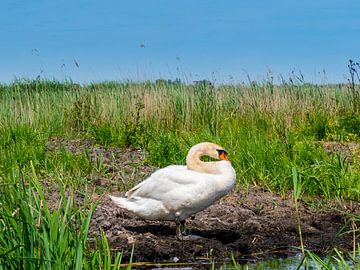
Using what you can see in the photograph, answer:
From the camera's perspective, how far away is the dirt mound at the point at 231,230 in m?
7.45

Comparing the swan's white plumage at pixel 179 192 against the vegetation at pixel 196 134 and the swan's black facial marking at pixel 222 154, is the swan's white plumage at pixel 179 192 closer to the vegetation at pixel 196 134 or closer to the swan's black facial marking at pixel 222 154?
the swan's black facial marking at pixel 222 154

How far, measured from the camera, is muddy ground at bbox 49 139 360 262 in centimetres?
746

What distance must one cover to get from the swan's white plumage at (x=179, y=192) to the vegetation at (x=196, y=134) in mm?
640

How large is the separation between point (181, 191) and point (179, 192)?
0.07 feet

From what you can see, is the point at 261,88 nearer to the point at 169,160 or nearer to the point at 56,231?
the point at 169,160

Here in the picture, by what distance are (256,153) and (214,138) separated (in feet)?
5.40

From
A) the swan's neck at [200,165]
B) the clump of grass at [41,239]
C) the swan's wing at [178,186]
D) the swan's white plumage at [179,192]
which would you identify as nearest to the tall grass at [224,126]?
the swan's neck at [200,165]

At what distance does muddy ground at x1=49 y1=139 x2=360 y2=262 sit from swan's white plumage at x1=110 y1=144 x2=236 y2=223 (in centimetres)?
27

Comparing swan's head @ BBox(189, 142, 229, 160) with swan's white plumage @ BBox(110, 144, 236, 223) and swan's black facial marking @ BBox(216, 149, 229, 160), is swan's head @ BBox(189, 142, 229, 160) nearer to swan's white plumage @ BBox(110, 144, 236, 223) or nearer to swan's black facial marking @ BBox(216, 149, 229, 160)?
swan's black facial marking @ BBox(216, 149, 229, 160)

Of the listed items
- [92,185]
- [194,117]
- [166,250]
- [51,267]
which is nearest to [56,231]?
[51,267]

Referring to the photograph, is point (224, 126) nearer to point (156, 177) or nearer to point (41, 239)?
point (156, 177)

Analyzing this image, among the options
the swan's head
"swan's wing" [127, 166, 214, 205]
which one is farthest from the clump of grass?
the swan's head

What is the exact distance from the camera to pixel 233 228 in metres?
8.20

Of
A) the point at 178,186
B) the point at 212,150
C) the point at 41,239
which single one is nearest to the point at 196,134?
the point at 212,150
